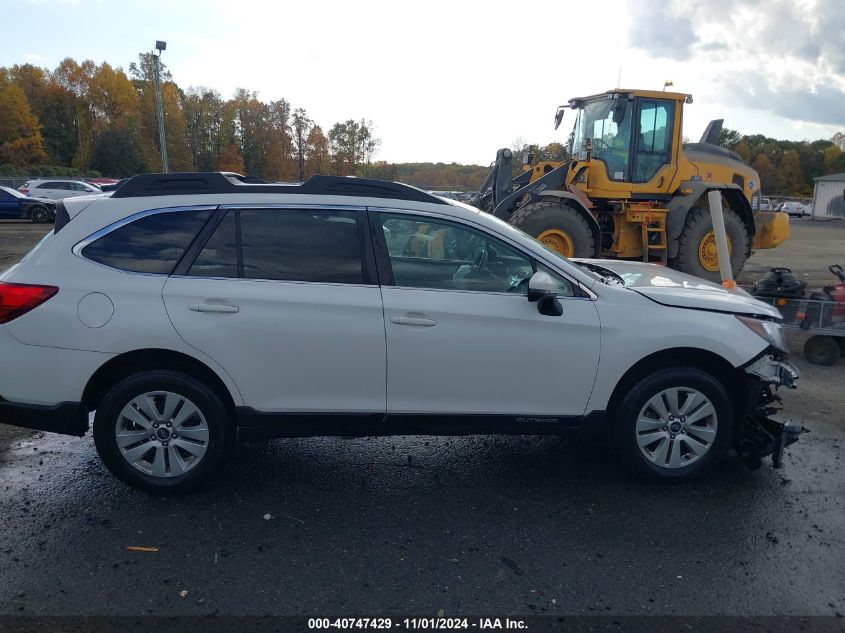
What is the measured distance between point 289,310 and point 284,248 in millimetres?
407

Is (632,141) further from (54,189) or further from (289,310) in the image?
(54,189)

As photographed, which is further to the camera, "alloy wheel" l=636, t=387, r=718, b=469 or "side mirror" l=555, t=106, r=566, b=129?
"side mirror" l=555, t=106, r=566, b=129

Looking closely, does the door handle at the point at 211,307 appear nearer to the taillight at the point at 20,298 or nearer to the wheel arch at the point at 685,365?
the taillight at the point at 20,298

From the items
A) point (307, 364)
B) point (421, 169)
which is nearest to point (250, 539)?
point (307, 364)

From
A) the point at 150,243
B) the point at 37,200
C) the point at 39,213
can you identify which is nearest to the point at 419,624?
the point at 150,243

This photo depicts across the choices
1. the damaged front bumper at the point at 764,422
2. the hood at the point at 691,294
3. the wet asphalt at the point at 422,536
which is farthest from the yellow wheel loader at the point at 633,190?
the wet asphalt at the point at 422,536

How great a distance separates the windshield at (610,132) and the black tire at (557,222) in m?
1.54

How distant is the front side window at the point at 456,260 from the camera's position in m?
4.00

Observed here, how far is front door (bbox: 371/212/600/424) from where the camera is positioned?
12.7ft

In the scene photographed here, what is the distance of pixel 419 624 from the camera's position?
A: 2855 mm

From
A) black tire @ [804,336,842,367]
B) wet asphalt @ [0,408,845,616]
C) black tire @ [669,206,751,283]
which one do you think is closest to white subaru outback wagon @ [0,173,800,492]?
wet asphalt @ [0,408,845,616]

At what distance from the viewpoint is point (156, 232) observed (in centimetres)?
394

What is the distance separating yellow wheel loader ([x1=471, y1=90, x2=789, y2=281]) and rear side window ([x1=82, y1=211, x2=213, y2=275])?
7.00 meters

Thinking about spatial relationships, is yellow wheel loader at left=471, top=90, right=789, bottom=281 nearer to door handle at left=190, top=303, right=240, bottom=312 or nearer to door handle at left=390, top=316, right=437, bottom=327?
door handle at left=390, top=316, right=437, bottom=327
